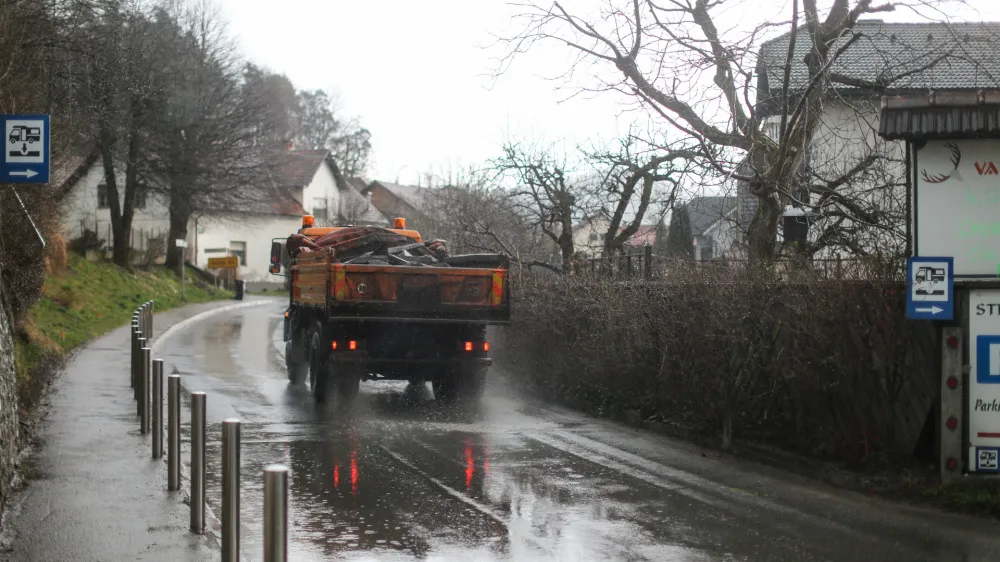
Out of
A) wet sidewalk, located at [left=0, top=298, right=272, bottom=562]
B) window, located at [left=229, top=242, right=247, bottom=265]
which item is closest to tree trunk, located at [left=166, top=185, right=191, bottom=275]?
window, located at [left=229, top=242, right=247, bottom=265]

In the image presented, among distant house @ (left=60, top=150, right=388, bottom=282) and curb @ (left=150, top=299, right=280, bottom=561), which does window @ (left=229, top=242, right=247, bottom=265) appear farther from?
curb @ (left=150, top=299, right=280, bottom=561)

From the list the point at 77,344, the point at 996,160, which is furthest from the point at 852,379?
the point at 77,344

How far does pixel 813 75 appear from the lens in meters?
12.1

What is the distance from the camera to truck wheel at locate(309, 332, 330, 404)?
13.9m

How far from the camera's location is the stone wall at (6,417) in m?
7.49

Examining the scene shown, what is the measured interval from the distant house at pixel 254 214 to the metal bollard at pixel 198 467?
4013cm

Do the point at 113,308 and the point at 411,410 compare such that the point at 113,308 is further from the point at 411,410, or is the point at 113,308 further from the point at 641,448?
the point at 641,448

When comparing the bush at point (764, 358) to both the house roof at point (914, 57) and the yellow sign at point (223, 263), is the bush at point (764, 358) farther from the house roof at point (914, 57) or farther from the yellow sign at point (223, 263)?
the yellow sign at point (223, 263)

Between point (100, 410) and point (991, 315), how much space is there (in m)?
9.78

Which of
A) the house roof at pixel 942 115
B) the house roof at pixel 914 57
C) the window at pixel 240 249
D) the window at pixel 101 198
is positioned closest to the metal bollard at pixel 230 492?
the house roof at pixel 942 115

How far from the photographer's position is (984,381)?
8.07m

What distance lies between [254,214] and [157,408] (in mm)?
47793

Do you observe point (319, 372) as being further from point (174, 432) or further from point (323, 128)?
point (323, 128)

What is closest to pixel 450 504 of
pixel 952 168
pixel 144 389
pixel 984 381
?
pixel 984 381
